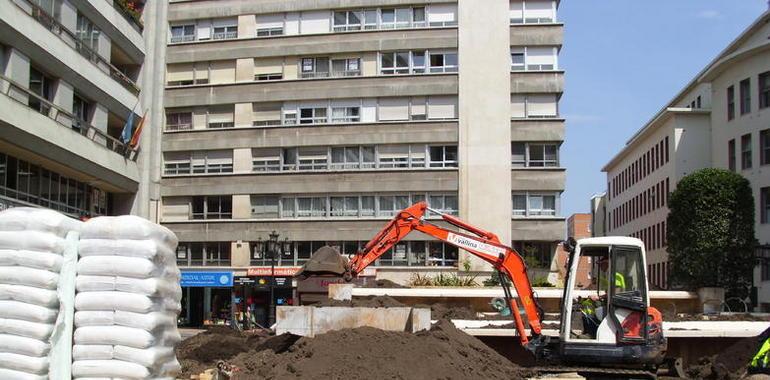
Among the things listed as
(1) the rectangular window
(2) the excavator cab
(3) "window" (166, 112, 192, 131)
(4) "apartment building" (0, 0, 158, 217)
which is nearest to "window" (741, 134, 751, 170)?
(1) the rectangular window

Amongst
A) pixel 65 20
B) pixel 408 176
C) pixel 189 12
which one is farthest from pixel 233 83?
pixel 65 20

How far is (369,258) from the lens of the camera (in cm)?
2169

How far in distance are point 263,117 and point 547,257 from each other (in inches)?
726

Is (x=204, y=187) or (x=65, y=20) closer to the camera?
(x=65, y=20)

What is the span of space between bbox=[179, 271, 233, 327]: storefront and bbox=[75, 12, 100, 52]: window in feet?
61.5

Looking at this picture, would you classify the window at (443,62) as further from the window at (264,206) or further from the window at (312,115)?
the window at (264,206)

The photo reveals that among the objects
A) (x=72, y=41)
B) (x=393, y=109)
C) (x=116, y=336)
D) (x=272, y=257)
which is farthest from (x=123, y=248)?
(x=393, y=109)

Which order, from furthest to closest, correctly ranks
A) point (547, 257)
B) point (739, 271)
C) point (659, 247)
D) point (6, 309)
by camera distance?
point (659, 247)
point (547, 257)
point (739, 271)
point (6, 309)

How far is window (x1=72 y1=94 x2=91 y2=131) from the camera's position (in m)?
31.1

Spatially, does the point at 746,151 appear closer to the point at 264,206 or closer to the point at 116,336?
the point at 264,206

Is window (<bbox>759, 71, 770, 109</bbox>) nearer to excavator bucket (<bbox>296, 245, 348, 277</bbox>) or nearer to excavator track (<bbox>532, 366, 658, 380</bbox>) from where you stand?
excavator bucket (<bbox>296, 245, 348, 277</bbox>)

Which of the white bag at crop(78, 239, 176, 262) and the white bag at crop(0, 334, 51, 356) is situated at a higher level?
the white bag at crop(78, 239, 176, 262)

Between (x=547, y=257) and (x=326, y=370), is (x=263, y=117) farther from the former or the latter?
(x=326, y=370)

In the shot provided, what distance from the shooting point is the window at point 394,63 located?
160ft
